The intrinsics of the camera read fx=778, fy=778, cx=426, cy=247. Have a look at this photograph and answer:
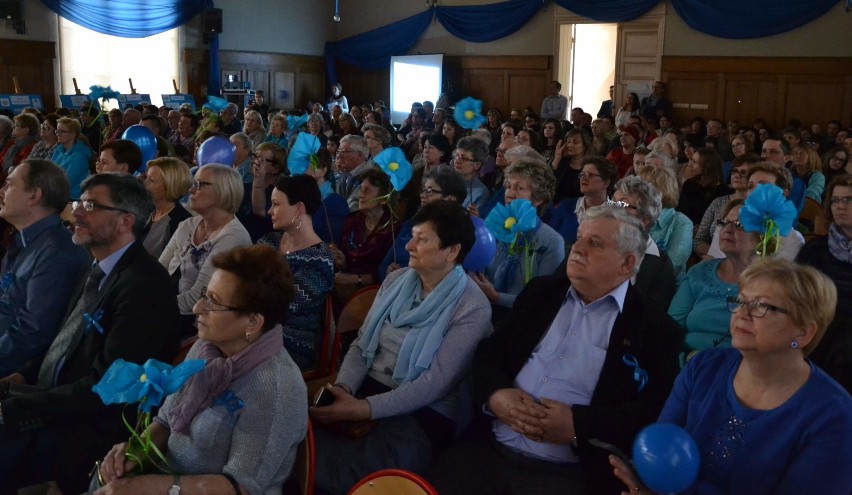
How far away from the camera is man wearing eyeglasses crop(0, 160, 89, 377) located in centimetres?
256

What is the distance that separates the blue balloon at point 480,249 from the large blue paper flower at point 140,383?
128 cm

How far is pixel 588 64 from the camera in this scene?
1302 cm

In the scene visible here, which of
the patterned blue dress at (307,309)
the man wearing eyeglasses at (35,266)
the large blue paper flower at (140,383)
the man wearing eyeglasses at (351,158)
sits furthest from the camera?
the man wearing eyeglasses at (351,158)

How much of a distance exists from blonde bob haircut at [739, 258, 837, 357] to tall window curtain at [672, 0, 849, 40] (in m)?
9.60

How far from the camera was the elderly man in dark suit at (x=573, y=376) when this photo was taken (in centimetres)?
200

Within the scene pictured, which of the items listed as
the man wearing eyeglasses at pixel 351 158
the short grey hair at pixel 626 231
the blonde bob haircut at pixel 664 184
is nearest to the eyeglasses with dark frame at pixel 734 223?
the short grey hair at pixel 626 231

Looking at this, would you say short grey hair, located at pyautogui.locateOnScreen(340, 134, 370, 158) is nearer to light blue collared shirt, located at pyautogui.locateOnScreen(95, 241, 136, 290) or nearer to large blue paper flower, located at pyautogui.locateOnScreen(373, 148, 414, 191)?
large blue paper flower, located at pyautogui.locateOnScreen(373, 148, 414, 191)

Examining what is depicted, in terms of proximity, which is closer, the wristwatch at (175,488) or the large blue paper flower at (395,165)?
the wristwatch at (175,488)

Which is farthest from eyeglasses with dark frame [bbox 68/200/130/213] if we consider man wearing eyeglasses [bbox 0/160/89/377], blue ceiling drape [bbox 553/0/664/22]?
blue ceiling drape [bbox 553/0/664/22]

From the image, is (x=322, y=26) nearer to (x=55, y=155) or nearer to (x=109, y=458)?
(x=55, y=155)

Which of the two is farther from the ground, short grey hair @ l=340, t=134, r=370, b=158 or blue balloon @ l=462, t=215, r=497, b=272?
short grey hair @ l=340, t=134, r=370, b=158

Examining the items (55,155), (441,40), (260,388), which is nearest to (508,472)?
(260,388)

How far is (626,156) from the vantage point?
6980 millimetres

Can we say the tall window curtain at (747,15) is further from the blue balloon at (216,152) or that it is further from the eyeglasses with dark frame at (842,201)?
the eyeglasses with dark frame at (842,201)
